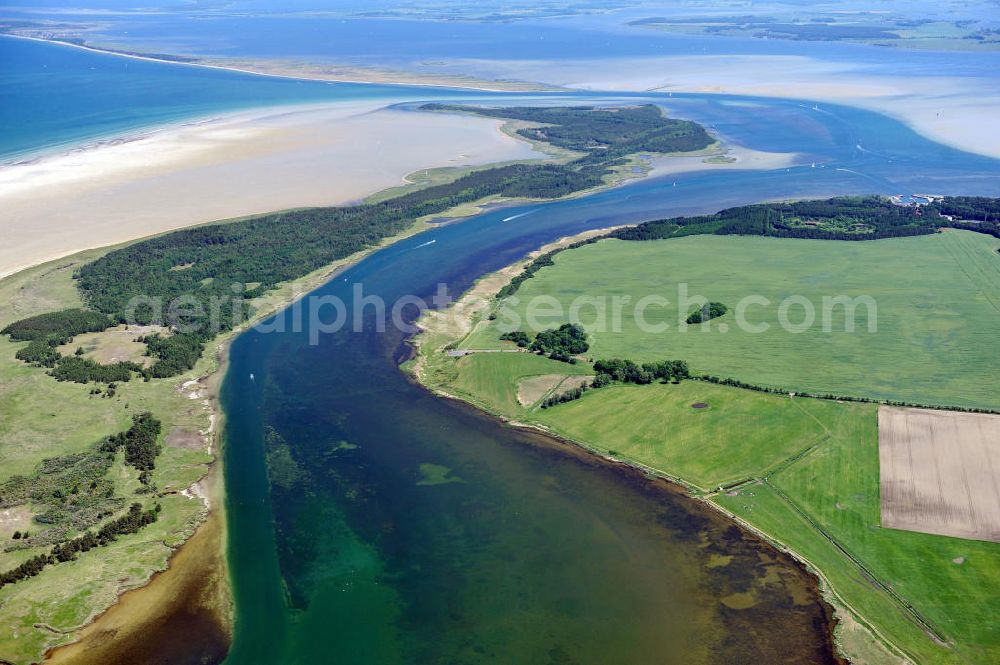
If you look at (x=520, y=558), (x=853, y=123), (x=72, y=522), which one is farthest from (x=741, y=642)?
(x=853, y=123)

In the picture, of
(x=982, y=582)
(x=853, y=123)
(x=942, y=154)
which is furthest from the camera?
(x=853, y=123)

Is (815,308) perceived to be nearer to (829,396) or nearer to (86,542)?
(829,396)

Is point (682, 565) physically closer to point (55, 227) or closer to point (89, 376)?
point (89, 376)

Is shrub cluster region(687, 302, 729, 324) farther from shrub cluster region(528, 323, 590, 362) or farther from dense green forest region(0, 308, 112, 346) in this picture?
dense green forest region(0, 308, 112, 346)

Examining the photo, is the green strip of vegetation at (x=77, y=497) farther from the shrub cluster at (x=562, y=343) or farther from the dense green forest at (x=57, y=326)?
the shrub cluster at (x=562, y=343)

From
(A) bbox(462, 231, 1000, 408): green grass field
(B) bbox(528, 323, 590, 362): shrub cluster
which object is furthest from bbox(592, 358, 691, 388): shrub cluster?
(B) bbox(528, 323, 590, 362): shrub cluster

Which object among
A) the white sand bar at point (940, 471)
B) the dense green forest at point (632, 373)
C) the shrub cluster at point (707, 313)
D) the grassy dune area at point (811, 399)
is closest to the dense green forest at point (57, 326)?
the grassy dune area at point (811, 399)
